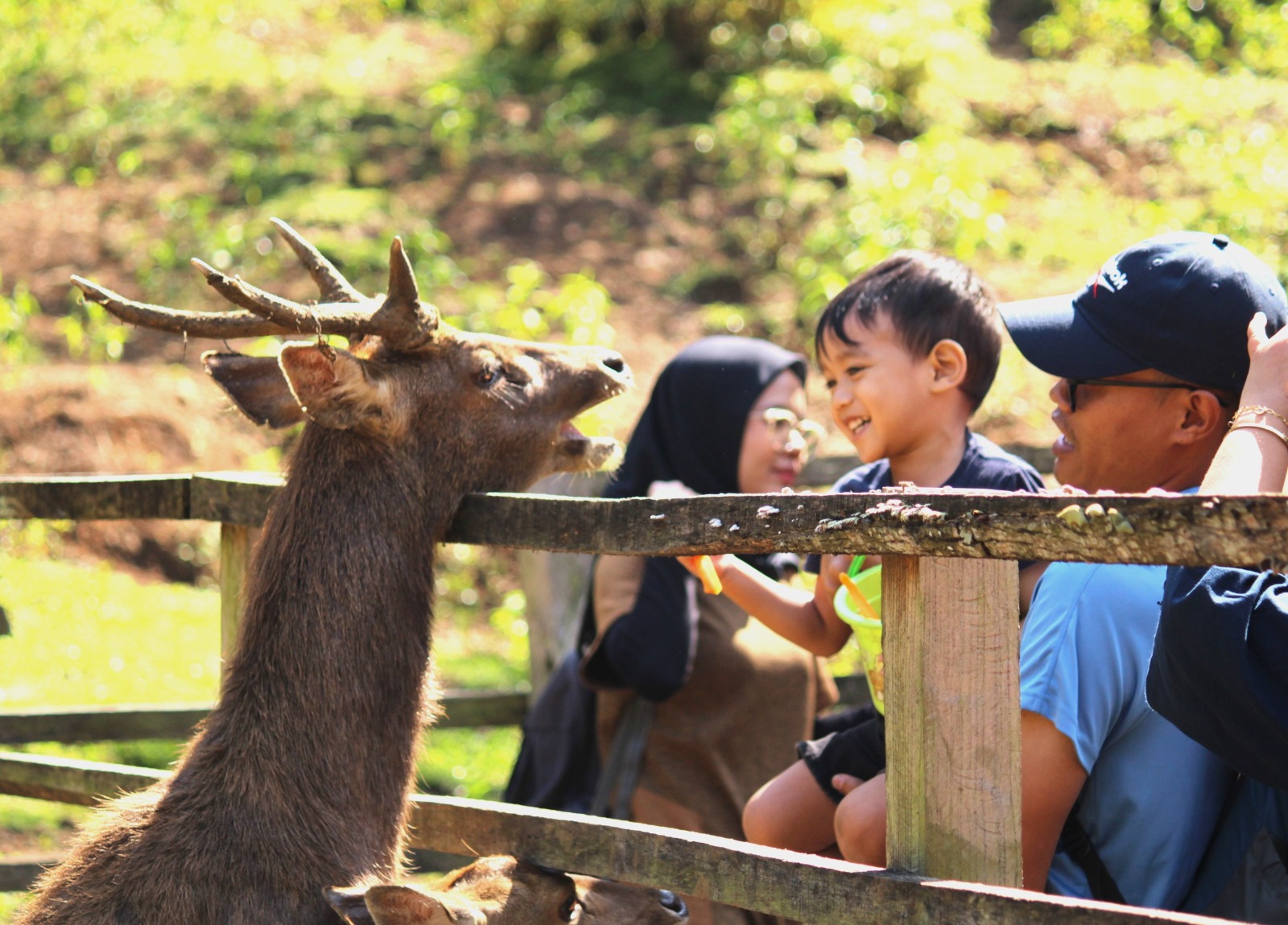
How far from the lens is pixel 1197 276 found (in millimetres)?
2568

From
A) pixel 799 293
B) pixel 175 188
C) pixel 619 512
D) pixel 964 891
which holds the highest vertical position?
pixel 175 188

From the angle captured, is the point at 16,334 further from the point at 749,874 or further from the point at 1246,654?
the point at 1246,654

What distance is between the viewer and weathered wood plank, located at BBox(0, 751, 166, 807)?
11.8ft

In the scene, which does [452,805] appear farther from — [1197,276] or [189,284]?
[189,284]

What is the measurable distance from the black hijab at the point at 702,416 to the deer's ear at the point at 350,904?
2148 millimetres

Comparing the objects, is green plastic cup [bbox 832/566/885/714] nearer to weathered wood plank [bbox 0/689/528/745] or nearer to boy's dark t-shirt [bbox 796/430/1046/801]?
boy's dark t-shirt [bbox 796/430/1046/801]

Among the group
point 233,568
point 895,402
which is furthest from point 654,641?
point 233,568

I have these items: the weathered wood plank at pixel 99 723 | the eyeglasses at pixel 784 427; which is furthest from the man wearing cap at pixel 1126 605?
the weathered wood plank at pixel 99 723

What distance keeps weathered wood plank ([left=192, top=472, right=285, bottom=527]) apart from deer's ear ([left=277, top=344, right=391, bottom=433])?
38 cm

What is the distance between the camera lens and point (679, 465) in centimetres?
475

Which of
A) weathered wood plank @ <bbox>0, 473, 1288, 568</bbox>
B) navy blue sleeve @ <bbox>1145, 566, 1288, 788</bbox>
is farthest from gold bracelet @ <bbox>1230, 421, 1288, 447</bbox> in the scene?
weathered wood plank @ <bbox>0, 473, 1288, 568</bbox>

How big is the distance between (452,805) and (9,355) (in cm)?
890

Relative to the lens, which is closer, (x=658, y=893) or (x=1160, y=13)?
(x=658, y=893)

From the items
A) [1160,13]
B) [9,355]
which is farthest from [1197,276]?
[1160,13]
